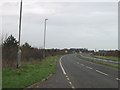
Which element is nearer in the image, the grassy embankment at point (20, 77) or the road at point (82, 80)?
the grassy embankment at point (20, 77)

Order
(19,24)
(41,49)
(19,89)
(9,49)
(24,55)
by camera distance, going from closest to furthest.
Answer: (19,89), (19,24), (9,49), (24,55), (41,49)

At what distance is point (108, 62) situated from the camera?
158 ft

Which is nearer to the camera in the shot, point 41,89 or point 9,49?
point 41,89

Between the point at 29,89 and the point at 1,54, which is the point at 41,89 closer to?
the point at 29,89

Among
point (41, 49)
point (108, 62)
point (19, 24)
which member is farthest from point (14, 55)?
point (41, 49)

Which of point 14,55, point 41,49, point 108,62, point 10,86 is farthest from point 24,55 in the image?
point 10,86

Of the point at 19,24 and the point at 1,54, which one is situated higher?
the point at 19,24

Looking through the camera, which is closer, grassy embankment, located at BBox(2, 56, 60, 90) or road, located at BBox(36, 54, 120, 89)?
grassy embankment, located at BBox(2, 56, 60, 90)

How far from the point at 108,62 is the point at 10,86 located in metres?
33.9

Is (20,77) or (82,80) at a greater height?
(20,77)

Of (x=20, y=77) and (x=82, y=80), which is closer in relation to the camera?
(x=82, y=80)

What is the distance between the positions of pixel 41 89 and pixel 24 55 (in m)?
30.6

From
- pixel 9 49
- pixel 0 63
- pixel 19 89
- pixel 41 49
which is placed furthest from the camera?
pixel 41 49

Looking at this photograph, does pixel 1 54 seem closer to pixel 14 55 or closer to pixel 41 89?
pixel 14 55
